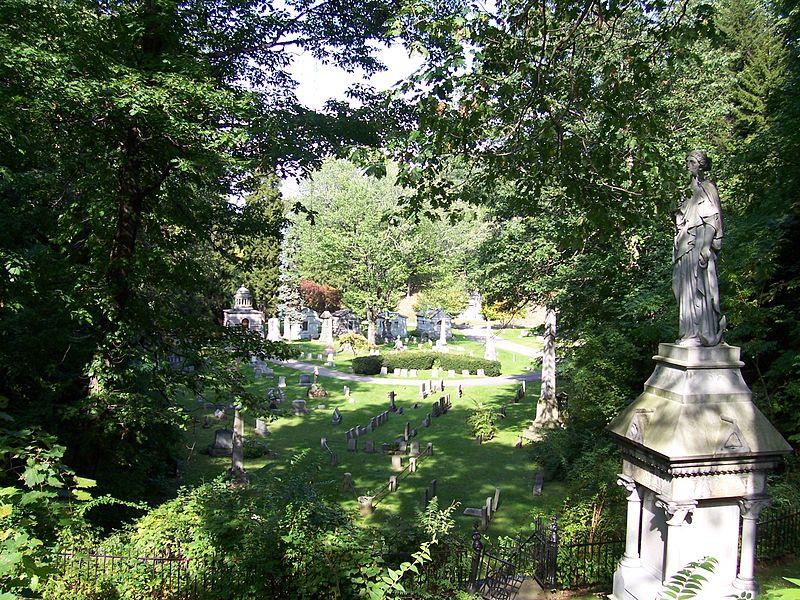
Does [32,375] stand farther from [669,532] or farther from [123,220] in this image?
[669,532]

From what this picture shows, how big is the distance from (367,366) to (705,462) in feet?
103

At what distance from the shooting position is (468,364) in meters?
37.0

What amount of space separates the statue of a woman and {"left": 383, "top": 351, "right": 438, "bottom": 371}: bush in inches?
1246

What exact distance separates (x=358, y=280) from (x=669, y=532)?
40.6 meters

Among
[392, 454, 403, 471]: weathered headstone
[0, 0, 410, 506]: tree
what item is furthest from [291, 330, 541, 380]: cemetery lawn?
[0, 0, 410, 506]: tree

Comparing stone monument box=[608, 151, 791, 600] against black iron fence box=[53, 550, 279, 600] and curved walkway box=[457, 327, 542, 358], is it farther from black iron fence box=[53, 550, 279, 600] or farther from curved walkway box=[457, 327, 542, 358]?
curved walkway box=[457, 327, 542, 358]

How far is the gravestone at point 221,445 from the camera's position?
20.0 metres

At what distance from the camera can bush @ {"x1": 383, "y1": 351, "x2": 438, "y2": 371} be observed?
1473 inches

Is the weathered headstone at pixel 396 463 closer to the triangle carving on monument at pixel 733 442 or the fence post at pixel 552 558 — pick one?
the fence post at pixel 552 558

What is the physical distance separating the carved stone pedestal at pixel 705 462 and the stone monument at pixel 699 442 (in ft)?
0.04

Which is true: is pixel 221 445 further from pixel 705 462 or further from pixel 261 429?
pixel 705 462

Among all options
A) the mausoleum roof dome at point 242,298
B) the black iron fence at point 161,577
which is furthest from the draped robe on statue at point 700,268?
the mausoleum roof dome at point 242,298

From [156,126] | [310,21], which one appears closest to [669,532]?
[156,126]

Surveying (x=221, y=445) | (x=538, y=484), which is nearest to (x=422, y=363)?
(x=221, y=445)
